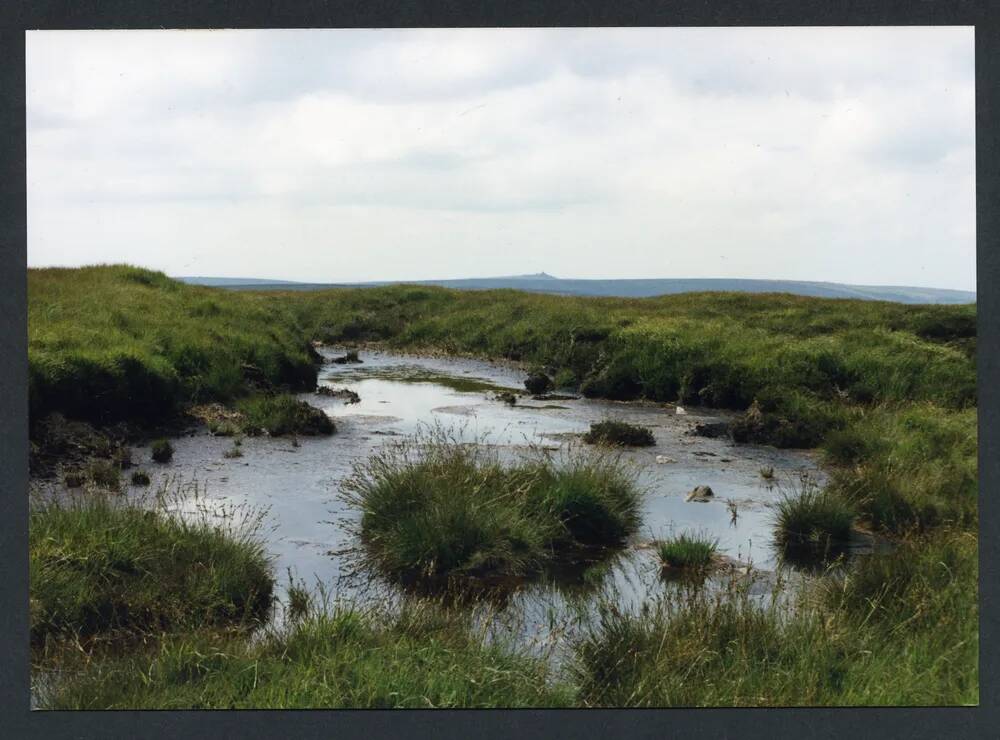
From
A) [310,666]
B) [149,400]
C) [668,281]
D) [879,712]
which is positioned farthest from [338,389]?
[879,712]

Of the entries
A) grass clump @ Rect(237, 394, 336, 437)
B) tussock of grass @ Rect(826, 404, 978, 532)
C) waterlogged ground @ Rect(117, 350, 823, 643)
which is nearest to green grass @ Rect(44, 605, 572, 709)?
waterlogged ground @ Rect(117, 350, 823, 643)

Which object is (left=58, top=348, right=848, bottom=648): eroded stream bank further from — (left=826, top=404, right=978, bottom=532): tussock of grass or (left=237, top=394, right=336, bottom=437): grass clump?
(left=826, top=404, right=978, bottom=532): tussock of grass

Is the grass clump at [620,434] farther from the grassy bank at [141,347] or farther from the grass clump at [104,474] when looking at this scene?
the grass clump at [104,474]

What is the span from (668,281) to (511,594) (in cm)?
440

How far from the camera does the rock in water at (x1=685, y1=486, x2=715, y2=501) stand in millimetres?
8586

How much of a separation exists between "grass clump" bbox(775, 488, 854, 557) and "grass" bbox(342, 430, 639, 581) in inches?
46.6

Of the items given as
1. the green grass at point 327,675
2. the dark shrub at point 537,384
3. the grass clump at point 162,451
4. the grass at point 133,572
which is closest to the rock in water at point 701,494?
the green grass at point 327,675

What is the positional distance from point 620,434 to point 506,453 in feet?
5.04

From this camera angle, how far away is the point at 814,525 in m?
7.49

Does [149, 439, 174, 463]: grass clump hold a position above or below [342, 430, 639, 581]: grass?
above

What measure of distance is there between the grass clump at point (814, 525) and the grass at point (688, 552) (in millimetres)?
727

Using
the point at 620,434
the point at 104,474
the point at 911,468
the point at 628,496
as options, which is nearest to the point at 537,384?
the point at 620,434

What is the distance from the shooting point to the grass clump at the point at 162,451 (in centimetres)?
892

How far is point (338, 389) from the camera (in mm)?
12797
